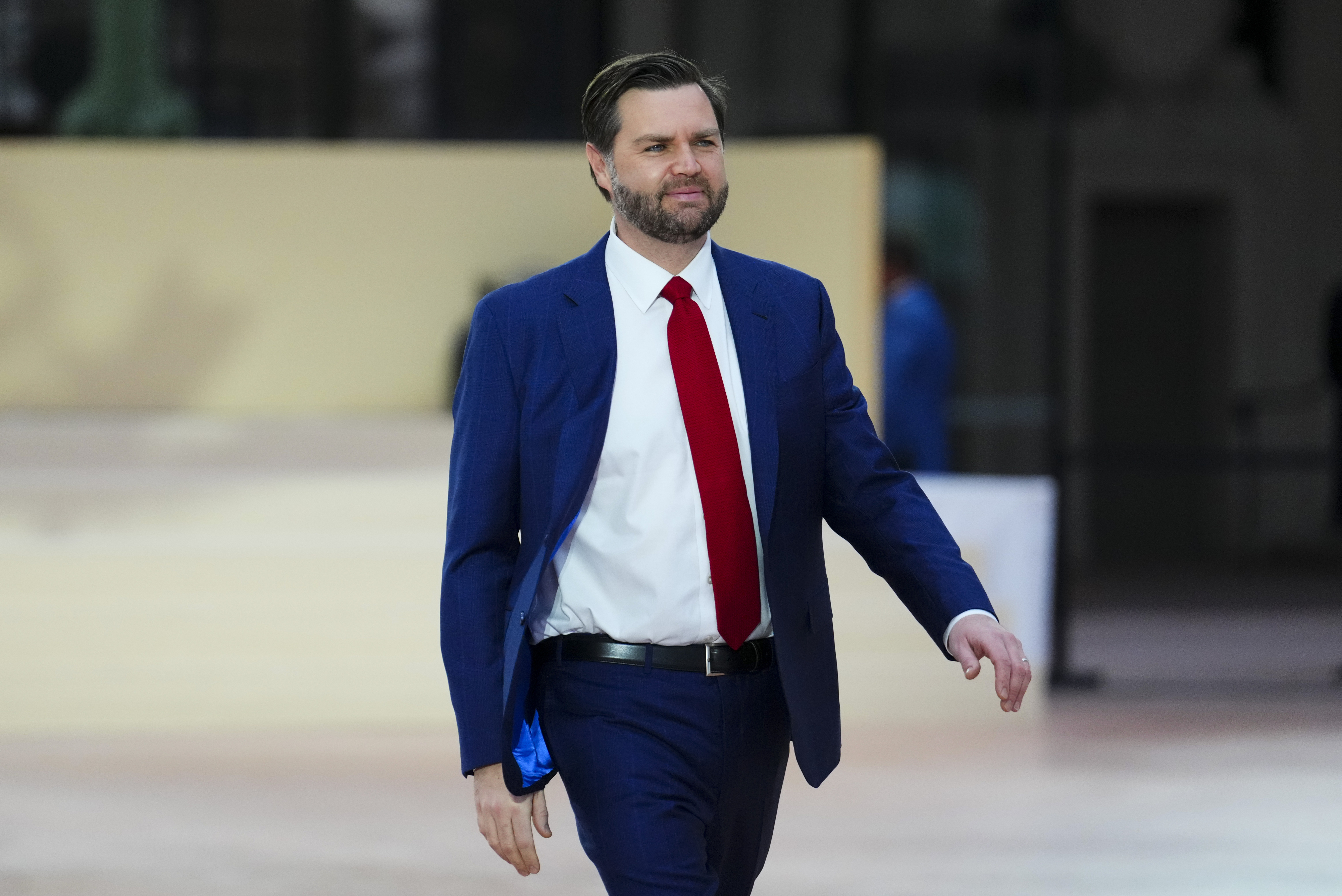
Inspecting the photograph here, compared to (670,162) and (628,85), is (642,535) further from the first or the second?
(628,85)

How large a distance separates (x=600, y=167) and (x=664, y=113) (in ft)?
0.47

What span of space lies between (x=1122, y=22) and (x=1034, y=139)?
247cm

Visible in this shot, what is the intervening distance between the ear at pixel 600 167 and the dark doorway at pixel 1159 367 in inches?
419

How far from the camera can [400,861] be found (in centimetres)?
459

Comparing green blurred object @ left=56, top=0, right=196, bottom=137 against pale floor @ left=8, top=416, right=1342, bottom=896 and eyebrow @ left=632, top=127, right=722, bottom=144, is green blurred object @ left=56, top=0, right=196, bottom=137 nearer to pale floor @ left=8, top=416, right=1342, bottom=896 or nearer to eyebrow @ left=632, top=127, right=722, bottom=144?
pale floor @ left=8, top=416, right=1342, bottom=896

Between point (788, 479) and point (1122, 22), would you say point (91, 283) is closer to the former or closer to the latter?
point (788, 479)

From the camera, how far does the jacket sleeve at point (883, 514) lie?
237 cm

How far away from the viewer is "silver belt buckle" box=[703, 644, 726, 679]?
2.37 m

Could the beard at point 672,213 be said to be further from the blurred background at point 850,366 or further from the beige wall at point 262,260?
the beige wall at point 262,260

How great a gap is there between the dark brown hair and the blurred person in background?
6.55 meters

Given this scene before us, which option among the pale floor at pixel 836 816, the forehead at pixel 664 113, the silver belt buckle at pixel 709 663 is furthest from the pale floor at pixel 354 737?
the forehead at pixel 664 113

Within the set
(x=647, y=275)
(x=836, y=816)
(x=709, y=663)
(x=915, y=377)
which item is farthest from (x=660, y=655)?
(x=915, y=377)

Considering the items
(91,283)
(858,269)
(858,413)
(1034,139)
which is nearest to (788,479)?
(858,413)

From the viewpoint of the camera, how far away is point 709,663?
7.77 feet
